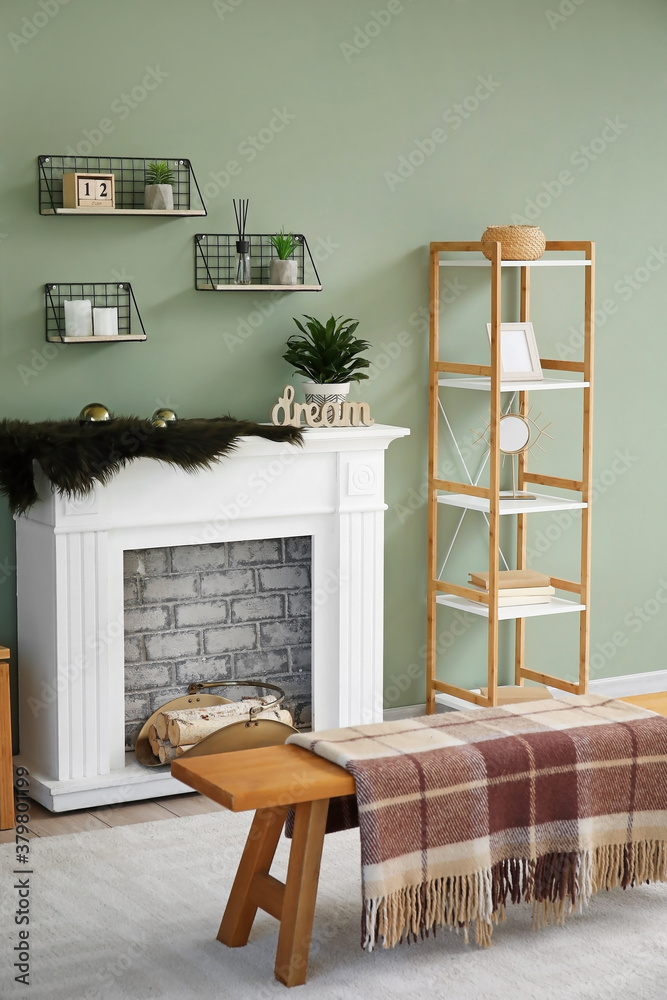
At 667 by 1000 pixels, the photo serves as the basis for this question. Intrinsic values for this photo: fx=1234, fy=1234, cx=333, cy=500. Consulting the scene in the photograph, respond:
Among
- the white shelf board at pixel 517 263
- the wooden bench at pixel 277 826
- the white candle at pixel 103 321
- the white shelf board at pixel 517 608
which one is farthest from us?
the white shelf board at pixel 517 608

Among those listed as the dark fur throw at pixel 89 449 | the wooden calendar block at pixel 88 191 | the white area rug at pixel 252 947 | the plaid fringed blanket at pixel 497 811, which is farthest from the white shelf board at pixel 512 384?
the white area rug at pixel 252 947

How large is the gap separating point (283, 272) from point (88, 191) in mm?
681

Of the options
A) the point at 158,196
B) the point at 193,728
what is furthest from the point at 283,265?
the point at 193,728

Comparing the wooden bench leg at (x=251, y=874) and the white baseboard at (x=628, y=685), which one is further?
the white baseboard at (x=628, y=685)

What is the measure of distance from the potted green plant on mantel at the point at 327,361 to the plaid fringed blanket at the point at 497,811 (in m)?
1.36

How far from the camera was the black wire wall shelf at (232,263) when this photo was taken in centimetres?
404

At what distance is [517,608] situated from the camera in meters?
4.41

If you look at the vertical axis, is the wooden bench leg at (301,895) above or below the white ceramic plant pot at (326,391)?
below

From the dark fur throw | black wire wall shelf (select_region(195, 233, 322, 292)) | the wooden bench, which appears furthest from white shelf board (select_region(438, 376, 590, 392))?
the wooden bench

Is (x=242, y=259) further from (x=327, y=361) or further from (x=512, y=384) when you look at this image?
(x=512, y=384)

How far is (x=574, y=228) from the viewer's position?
186 inches

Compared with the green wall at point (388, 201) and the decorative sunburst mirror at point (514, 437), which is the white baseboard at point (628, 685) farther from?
the decorative sunburst mirror at point (514, 437)

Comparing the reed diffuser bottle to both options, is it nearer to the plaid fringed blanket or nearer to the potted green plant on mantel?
the potted green plant on mantel

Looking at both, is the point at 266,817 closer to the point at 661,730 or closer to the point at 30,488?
the point at 661,730
